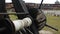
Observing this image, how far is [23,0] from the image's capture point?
8.46 ft

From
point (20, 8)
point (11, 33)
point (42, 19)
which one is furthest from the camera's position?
point (20, 8)

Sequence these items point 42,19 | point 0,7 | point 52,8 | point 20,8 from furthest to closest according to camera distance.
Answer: point 52,8 → point 20,8 → point 42,19 → point 0,7

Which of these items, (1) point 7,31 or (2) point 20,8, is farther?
(2) point 20,8

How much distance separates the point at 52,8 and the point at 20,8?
21.5 meters

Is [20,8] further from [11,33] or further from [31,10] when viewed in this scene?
[11,33]

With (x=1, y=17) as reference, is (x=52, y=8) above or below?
below

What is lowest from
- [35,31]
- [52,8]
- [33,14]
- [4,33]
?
[52,8]

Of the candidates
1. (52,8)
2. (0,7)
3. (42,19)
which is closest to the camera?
(0,7)

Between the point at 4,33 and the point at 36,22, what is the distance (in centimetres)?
120

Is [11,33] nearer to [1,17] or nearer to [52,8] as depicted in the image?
[1,17]

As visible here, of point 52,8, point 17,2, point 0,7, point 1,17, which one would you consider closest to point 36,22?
point 17,2

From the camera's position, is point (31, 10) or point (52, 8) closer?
point (31, 10)

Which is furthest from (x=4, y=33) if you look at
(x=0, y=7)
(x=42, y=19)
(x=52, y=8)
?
(x=52, y=8)

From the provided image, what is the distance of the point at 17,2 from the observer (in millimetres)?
2488
